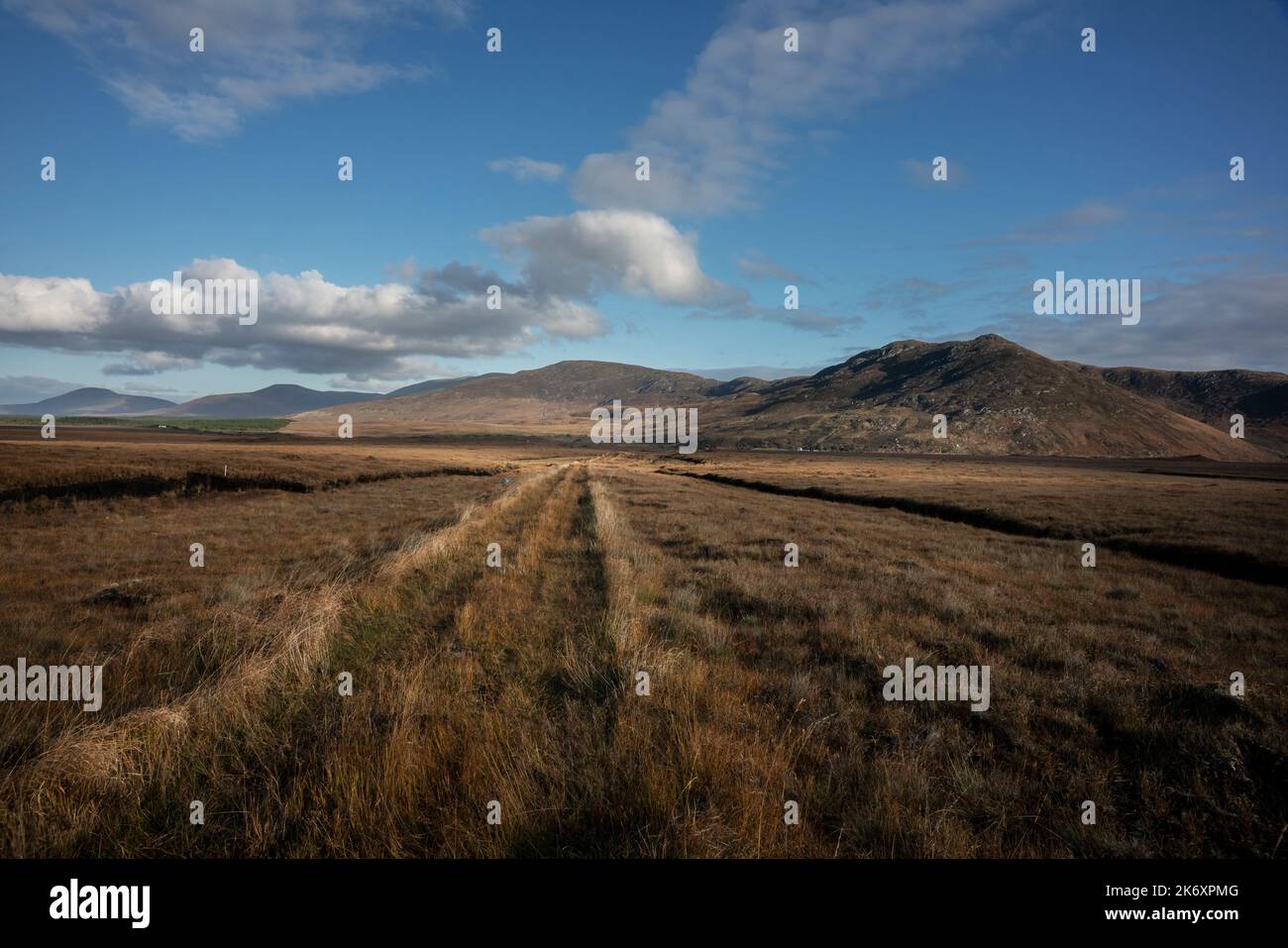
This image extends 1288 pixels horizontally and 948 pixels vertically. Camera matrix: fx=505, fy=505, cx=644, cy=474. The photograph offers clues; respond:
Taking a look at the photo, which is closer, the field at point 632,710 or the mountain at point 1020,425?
the field at point 632,710

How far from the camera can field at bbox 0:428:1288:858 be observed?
346 centimetres

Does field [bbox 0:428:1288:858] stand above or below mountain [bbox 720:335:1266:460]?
below

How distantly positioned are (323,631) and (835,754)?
249 inches

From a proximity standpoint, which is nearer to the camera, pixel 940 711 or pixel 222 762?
pixel 222 762

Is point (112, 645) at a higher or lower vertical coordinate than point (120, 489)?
lower

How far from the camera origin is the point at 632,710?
4.94m

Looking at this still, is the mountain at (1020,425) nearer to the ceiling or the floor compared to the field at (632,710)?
nearer to the ceiling

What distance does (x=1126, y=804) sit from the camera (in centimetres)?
421

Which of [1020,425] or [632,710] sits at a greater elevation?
[1020,425]

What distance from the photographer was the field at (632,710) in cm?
346

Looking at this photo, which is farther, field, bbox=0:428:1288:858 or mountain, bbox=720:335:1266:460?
mountain, bbox=720:335:1266:460

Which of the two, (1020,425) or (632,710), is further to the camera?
(1020,425)
